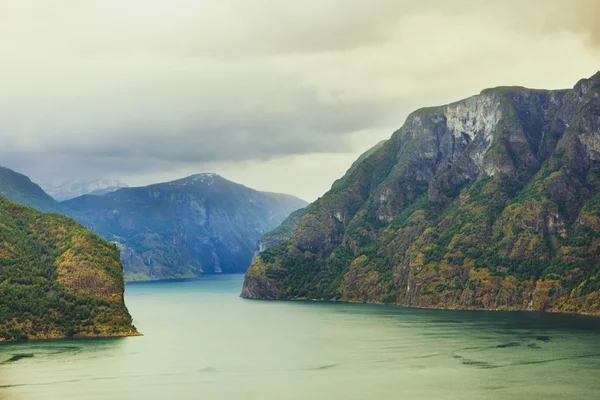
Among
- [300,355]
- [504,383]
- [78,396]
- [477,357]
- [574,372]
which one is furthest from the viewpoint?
[300,355]

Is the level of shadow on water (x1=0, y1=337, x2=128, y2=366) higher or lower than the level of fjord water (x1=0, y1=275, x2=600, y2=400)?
higher

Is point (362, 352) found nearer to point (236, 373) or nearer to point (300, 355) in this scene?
point (300, 355)

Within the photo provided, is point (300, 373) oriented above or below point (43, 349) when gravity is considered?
below

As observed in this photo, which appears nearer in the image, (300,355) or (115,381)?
(115,381)

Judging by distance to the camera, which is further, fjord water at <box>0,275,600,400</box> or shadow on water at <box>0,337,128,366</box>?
shadow on water at <box>0,337,128,366</box>

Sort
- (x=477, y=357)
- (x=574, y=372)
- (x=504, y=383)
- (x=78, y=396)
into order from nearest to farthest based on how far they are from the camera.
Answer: (x=78, y=396), (x=504, y=383), (x=574, y=372), (x=477, y=357)

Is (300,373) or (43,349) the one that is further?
(43,349)

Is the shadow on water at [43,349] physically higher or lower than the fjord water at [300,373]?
higher

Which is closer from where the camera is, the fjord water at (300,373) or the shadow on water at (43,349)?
the fjord water at (300,373)

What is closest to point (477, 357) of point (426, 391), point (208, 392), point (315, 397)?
point (426, 391)
